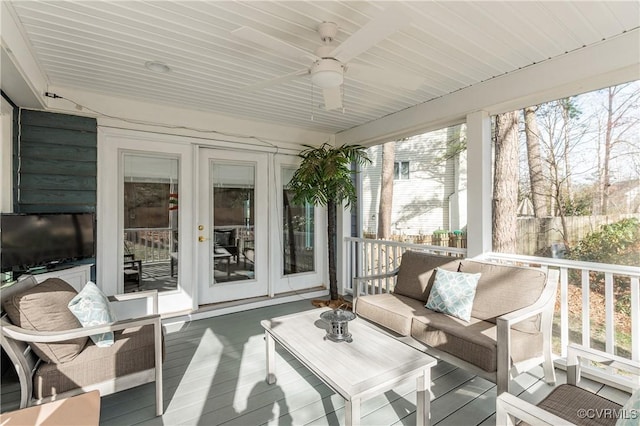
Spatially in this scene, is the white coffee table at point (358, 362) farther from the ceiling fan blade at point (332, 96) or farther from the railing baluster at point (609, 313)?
the ceiling fan blade at point (332, 96)

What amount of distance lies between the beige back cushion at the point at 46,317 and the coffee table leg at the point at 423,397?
2081 millimetres

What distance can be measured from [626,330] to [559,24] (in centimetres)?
339

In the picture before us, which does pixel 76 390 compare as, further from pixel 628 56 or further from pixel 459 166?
pixel 459 166

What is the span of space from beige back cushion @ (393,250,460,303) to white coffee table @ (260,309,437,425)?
43.0 inches

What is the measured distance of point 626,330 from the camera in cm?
338

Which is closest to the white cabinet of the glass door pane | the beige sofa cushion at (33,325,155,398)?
the beige sofa cushion at (33,325,155,398)

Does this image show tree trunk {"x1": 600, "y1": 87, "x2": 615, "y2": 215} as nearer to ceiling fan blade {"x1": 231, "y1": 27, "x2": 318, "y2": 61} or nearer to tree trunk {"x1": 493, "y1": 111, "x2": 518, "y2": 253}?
tree trunk {"x1": 493, "y1": 111, "x2": 518, "y2": 253}

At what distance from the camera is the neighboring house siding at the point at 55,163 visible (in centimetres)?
299

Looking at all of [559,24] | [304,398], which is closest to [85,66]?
[304,398]

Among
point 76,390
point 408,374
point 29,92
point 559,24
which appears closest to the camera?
point 408,374

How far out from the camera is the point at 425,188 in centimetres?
832

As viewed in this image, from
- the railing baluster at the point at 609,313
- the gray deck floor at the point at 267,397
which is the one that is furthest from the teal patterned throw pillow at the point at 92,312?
the railing baluster at the point at 609,313

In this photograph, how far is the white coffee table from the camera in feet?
4.93

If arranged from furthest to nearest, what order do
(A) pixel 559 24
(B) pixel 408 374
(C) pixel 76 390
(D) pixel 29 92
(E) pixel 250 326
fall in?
(E) pixel 250 326
(D) pixel 29 92
(A) pixel 559 24
(C) pixel 76 390
(B) pixel 408 374
